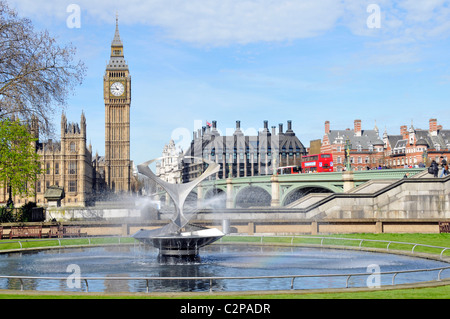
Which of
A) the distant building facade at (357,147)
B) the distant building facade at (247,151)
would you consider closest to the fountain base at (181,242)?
the distant building facade at (357,147)

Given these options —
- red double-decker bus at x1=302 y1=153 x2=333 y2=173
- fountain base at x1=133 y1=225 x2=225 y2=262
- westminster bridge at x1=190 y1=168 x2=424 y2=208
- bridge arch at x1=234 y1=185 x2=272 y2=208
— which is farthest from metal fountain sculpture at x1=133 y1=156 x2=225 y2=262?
bridge arch at x1=234 y1=185 x2=272 y2=208

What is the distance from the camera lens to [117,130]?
16250 centimetres

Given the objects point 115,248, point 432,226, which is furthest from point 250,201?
point 115,248

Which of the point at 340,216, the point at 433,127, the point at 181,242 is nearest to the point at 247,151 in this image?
the point at 433,127

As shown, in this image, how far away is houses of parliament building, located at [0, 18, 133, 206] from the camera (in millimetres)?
134750

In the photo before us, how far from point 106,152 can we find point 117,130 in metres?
7.12

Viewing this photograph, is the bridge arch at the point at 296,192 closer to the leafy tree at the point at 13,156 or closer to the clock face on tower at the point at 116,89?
the leafy tree at the point at 13,156

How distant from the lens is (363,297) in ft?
38.2

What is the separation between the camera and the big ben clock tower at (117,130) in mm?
160750

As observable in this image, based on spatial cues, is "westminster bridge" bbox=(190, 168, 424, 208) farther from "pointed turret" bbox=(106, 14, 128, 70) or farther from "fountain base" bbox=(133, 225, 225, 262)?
"pointed turret" bbox=(106, 14, 128, 70)
